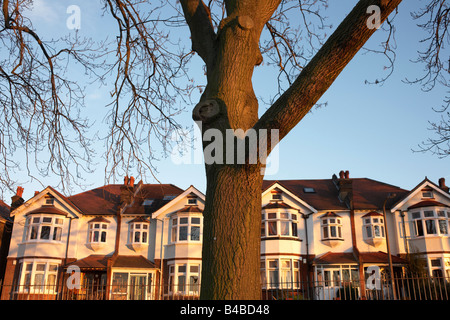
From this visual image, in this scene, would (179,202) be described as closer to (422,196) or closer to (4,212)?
(4,212)

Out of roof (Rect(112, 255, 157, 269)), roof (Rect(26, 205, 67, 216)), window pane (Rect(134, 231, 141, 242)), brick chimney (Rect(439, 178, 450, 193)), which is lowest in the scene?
roof (Rect(112, 255, 157, 269))

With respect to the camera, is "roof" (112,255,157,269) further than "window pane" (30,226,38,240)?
No

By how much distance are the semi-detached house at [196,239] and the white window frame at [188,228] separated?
0.24 feet

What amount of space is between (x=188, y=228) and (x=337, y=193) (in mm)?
12353

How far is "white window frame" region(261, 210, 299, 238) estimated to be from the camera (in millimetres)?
28766

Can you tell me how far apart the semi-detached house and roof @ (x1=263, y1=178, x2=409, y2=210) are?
0.58 ft

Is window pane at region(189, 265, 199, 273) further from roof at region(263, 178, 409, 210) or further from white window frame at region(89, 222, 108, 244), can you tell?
roof at region(263, 178, 409, 210)

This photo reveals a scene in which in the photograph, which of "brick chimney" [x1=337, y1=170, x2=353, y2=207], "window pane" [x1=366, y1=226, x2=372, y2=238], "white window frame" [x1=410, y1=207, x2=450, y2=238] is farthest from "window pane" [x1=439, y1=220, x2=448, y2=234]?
"brick chimney" [x1=337, y1=170, x2=353, y2=207]

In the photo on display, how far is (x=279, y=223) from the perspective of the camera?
28797 millimetres

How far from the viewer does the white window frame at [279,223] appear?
28766 mm

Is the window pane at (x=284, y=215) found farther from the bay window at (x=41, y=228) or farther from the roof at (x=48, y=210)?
the bay window at (x=41, y=228)

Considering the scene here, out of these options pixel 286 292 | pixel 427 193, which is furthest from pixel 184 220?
pixel 427 193

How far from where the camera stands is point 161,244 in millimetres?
29312
